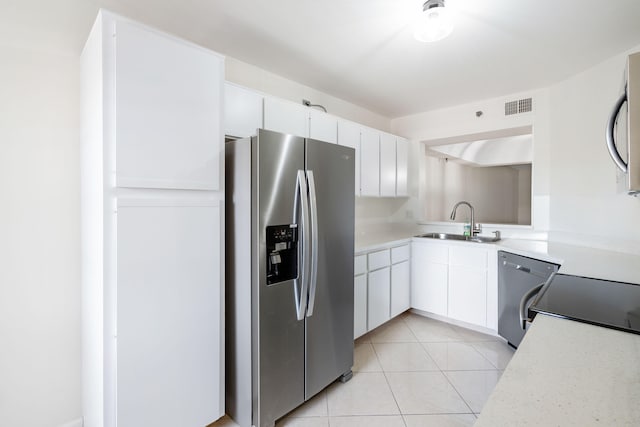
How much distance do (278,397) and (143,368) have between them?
2.49 ft

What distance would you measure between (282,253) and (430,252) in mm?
2151

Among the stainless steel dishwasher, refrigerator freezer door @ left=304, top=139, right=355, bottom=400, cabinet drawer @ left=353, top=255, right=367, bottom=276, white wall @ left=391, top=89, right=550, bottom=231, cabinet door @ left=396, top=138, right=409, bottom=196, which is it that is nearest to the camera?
refrigerator freezer door @ left=304, top=139, right=355, bottom=400

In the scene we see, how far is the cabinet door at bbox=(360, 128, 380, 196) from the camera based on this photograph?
124 inches

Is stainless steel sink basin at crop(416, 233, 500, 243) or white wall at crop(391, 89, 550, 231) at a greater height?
white wall at crop(391, 89, 550, 231)

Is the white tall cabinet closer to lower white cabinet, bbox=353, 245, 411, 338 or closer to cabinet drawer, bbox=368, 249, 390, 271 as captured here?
lower white cabinet, bbox=353, 245, 411, 338

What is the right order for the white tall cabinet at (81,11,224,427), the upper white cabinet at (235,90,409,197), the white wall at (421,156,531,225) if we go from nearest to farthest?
1. the white tall cabinet at (81,11,224,427)
2. the upper white cabinet at (235,90,409,197)
3. the white wall at (421,156,531,225)

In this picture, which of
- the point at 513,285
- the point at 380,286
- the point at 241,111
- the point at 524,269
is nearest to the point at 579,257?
the point at 524,269

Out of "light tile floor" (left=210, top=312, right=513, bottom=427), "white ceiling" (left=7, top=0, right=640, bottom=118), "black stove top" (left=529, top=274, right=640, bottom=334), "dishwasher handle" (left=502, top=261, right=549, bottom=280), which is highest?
"white ceiling" (left=7, top=0, right=640, bottom=118)

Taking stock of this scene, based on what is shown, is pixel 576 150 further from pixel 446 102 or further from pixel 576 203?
pixel 446 102

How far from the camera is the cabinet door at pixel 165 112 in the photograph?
54.2 inches

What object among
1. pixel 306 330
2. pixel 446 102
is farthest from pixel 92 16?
pixel 446 102

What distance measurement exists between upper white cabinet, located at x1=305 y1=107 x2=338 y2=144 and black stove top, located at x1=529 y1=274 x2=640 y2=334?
1991 millimetres

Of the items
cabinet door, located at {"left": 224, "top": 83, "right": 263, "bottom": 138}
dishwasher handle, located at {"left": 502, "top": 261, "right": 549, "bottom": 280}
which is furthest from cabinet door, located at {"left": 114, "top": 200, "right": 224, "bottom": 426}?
dishwasher handle, located at {"left": 502, "top": 261, "right": 549, "bottom": 280}

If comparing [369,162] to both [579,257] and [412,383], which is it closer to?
[579,257]
